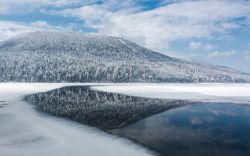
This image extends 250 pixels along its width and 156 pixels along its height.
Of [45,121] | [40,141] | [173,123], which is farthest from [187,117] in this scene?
[40,141]

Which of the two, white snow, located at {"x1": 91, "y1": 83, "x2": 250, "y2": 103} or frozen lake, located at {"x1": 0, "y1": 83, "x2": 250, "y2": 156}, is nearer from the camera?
frozen lake, located at {"x1": 0, "y1": 83, "x2": 250, "y2": 156}

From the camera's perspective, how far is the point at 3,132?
21.8m

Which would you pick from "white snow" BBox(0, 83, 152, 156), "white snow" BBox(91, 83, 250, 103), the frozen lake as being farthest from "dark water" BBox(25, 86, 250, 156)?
"white snow" BBox(91, 83, 250, 103)

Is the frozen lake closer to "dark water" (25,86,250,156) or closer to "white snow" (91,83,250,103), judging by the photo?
"dark water" (25,86,250,156)

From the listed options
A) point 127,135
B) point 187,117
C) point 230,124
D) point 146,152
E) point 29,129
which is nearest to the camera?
point 146,152

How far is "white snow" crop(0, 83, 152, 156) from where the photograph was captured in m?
16.7

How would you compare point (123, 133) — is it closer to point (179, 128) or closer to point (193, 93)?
point (179, 128)

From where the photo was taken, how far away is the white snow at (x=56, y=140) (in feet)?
54.9

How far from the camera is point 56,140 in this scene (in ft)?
64.2

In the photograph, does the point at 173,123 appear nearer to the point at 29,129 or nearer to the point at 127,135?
the point at 127,135

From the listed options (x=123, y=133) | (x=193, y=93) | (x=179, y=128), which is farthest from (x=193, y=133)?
(x=193, y=93)

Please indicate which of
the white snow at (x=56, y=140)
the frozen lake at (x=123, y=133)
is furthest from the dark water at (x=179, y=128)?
the white snow at (x=56, y=140)

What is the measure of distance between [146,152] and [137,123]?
9565 millimetres

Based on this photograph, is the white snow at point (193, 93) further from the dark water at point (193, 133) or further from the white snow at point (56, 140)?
the white snow at point (56, 140)
